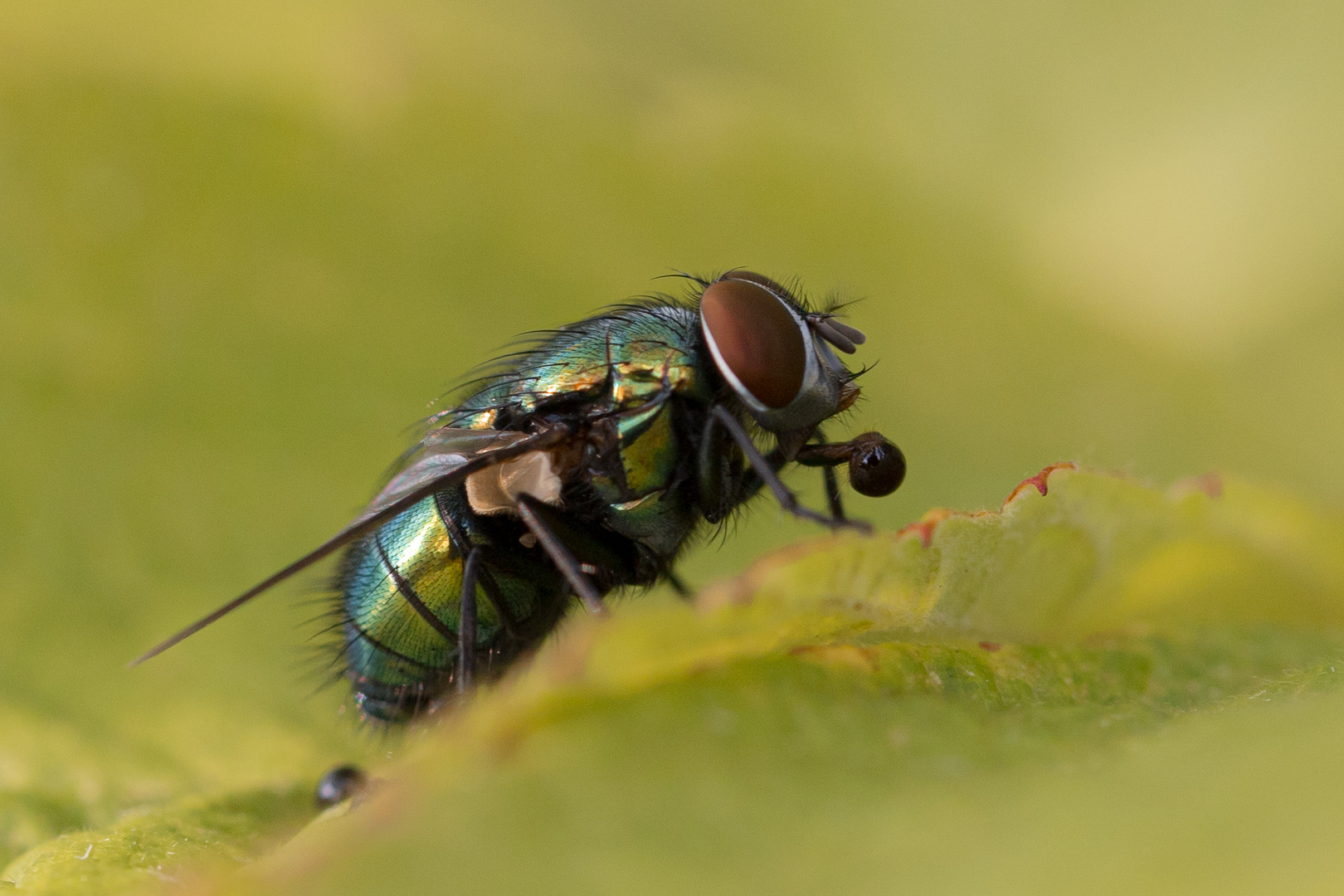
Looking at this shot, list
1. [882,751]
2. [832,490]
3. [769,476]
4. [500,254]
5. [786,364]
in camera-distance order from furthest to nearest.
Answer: [500,254] < [832,490] < [786,364] < [769,476] < [882,751]

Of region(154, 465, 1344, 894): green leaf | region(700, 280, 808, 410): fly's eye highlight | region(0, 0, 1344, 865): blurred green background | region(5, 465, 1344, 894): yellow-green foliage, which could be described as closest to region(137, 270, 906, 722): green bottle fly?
region(700, 280, 808, 410): fly's eye highlight

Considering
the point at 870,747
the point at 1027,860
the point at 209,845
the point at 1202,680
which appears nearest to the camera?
the point at 1027,860

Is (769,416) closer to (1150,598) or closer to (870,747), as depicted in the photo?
(1150,598)

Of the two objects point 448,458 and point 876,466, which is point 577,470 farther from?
point 876,466

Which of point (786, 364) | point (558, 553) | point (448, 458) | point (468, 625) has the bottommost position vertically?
point (468, 625)

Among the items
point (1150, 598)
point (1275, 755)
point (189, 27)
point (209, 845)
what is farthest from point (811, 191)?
point (1275, 755)

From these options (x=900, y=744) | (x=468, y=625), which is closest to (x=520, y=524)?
(x=468, y=625)

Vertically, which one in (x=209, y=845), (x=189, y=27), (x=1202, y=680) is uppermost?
(x=189, y=27)
